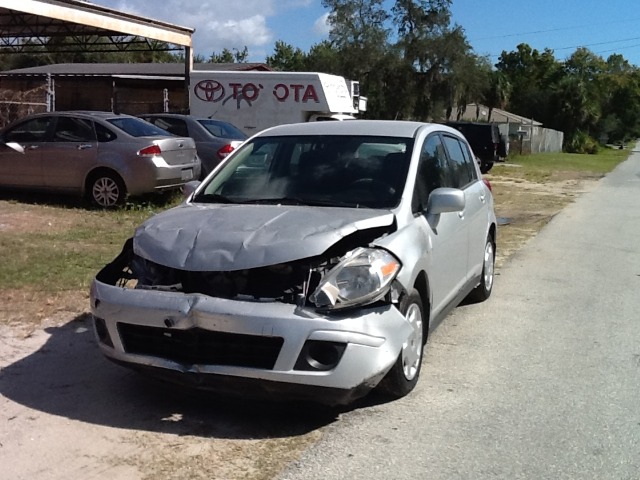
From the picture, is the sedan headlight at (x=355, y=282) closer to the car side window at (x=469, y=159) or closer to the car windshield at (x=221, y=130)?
the car side window at (x=469, y=159)

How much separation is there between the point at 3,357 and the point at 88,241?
4.27 meters

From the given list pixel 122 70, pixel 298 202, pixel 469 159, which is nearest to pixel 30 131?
pixel 469 159

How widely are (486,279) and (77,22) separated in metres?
13.0

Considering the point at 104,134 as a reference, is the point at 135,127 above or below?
above

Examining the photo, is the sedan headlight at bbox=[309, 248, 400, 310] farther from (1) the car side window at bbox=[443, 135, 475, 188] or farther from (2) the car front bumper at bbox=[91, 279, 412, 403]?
(1) the car side window at bbox=[443, 135, 475, 188]

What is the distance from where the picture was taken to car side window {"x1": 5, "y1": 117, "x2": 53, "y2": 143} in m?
12.9

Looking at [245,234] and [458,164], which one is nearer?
[245,234]

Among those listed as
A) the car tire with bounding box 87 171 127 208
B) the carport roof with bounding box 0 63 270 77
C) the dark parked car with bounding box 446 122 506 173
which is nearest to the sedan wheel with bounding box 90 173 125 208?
the car tire with bounding box 87 171 127 208

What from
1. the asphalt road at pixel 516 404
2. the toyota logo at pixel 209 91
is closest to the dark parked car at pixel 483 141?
the toyota logo at pixel 209 91

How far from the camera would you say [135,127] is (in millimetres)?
12852

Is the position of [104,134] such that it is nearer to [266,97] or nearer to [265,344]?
[265,344]

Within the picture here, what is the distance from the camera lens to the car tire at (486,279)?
7824 millimetres

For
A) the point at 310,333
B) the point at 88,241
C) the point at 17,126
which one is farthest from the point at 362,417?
the point at 17,126

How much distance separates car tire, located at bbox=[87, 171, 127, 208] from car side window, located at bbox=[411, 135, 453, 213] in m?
7.12
